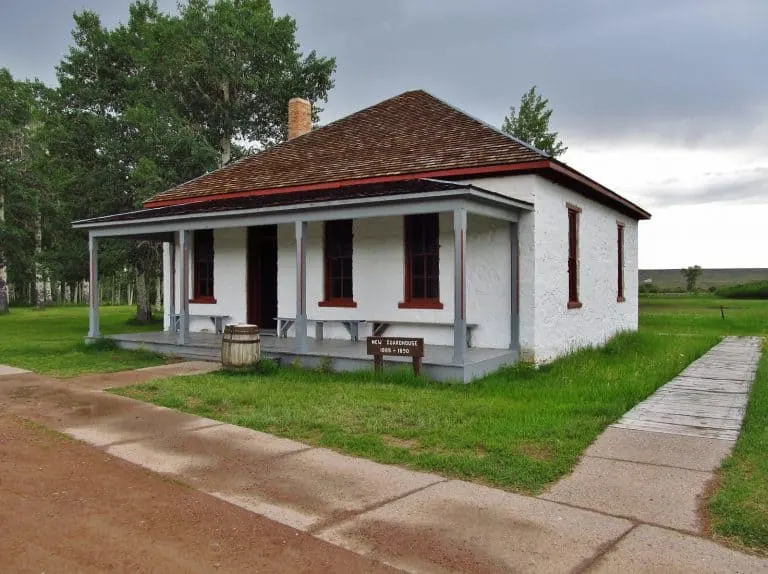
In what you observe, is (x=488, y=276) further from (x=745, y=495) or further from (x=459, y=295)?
(x=745, y=495)

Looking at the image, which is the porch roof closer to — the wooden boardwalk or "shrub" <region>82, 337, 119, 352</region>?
"shrub" <region>82, 337, 119, 352</region>

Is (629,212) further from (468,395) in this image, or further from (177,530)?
(177,530)

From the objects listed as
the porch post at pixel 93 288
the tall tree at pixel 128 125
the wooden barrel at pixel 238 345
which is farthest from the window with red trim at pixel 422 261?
the tall tree at pixel 128 125

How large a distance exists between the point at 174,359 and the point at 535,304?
722cm

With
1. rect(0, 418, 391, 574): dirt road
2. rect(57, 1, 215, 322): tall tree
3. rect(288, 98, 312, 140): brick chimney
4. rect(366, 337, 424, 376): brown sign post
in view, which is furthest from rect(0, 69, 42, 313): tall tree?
rect(0, 418, 391, 574): dirt road

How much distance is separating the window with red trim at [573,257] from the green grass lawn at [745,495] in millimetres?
6189

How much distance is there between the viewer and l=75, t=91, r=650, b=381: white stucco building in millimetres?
10898

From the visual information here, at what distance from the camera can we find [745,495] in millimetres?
4598

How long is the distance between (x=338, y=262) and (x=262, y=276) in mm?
2528

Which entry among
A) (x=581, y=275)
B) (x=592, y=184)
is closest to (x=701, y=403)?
(x=581, y=275)

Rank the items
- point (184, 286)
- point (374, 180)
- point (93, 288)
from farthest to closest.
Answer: point (93, 288), point (184, 286), point (374, 180)

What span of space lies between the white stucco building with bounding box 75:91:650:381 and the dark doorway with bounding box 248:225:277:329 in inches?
1.0

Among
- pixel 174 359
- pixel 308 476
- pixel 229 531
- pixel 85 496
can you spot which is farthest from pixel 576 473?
pixel 174 359

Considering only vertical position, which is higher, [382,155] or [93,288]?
[382,155]
